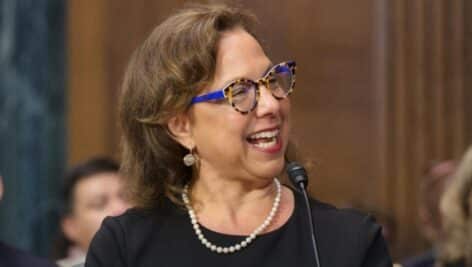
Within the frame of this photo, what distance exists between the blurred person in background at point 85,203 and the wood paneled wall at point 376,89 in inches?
33.9

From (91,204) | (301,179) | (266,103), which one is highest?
(266,103)

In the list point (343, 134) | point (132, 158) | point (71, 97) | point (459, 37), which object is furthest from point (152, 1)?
point (132, 158)

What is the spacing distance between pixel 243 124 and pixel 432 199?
2.03 meters

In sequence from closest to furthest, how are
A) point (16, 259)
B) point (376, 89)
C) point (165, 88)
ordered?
point (165, 88) < point (16, 259) < point (376, 89)

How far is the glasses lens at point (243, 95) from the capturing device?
7.06 feet

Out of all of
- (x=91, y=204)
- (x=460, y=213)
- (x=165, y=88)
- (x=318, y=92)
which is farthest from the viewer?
(x=318, y=92)

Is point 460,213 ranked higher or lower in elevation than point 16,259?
lower

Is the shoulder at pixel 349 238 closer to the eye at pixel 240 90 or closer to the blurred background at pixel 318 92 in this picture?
the eye at pixel 240 90

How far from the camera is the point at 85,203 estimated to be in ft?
13.1

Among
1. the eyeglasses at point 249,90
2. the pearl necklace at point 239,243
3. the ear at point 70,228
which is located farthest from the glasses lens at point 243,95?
the ear at point 70,228

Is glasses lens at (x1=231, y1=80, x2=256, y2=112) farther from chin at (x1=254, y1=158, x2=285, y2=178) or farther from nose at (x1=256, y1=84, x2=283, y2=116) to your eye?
chin at (x1=254, y1=158, x2=285, y2=178)

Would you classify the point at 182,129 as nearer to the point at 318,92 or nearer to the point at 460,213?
the point at 460,213

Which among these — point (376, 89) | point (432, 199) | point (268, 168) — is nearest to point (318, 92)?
point (376, 89)

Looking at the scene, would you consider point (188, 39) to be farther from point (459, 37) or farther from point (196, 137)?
point (459, 37)
